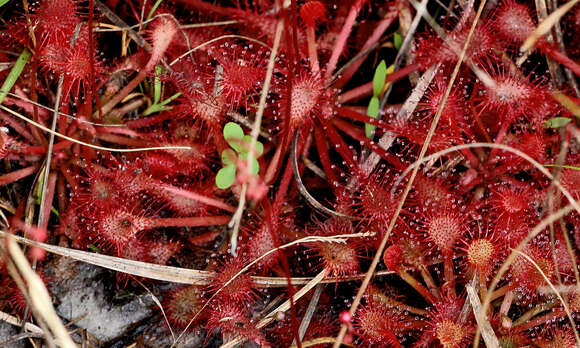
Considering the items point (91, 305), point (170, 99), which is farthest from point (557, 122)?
point (91, 305)

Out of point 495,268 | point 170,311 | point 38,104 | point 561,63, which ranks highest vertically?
point 561,63

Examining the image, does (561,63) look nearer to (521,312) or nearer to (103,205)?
(521,312)

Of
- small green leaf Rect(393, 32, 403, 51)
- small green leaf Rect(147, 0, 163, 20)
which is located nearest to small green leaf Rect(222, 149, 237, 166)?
small green leaf Rect(147, 0, 163, 20)

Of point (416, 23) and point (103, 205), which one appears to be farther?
point (416, 23)

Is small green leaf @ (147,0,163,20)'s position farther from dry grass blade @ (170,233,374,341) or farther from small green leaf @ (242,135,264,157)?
dry grass blade @ (170,233,374,341)

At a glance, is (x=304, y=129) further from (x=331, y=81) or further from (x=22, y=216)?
(x=22, y=216)

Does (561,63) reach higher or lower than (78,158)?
higher

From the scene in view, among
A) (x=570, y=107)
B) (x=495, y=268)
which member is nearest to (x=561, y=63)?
(x=570, y=107)
